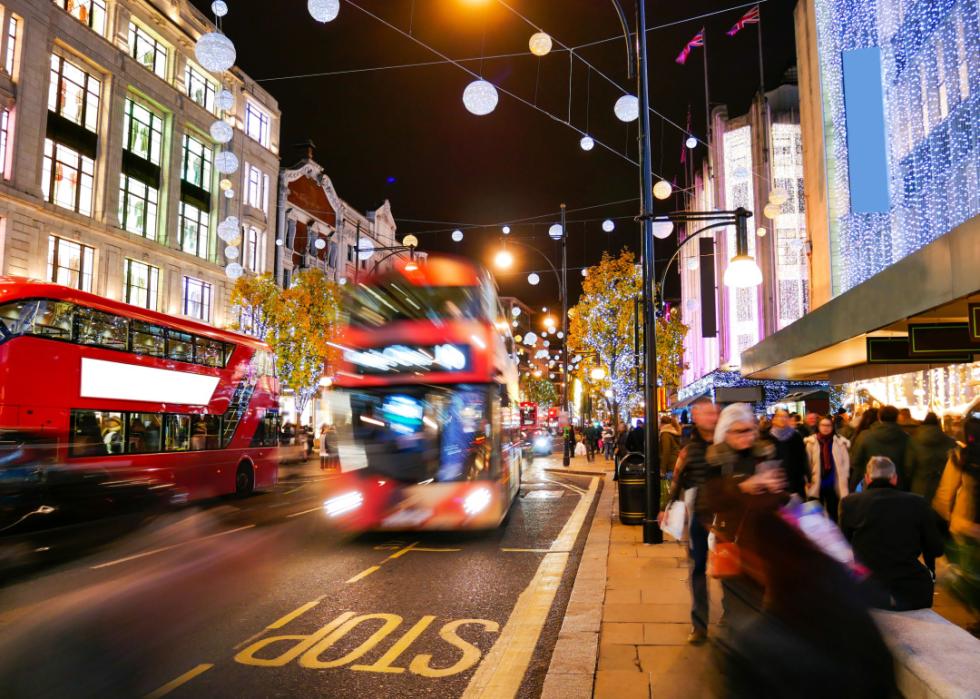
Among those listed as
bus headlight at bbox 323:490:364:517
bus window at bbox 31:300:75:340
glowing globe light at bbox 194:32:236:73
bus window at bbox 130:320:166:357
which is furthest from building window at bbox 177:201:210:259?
bus headlight at bbox 323:490:364:517

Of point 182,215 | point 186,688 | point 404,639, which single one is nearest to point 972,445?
point 404,639

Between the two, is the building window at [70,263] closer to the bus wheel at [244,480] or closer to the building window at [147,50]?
the building window at [147,50]

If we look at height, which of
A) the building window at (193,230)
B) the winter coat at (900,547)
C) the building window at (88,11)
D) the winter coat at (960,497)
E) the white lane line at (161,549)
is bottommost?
the white lane line at (161,549)

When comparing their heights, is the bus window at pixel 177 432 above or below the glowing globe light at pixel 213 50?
below

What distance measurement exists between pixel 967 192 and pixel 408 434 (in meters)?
11.1

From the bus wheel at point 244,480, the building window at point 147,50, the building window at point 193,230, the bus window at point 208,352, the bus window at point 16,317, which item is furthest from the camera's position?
the building window at point 193,230

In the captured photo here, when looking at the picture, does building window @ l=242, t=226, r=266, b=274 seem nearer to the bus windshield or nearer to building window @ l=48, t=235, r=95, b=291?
building window @ l=48, t=235, r=95, b=291

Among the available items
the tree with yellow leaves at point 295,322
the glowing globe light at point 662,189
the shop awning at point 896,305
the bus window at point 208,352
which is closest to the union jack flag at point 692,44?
the glowing globe light at point 662,189

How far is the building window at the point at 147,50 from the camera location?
33469mm

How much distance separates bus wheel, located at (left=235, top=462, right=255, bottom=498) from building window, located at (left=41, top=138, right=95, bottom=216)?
57.6ft

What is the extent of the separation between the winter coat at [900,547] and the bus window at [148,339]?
12.8m

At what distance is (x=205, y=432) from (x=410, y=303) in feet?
24.5

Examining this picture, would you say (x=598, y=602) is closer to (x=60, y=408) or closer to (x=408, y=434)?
(x=408, y=434)

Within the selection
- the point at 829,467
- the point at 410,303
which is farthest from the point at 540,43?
the point at 829,467
